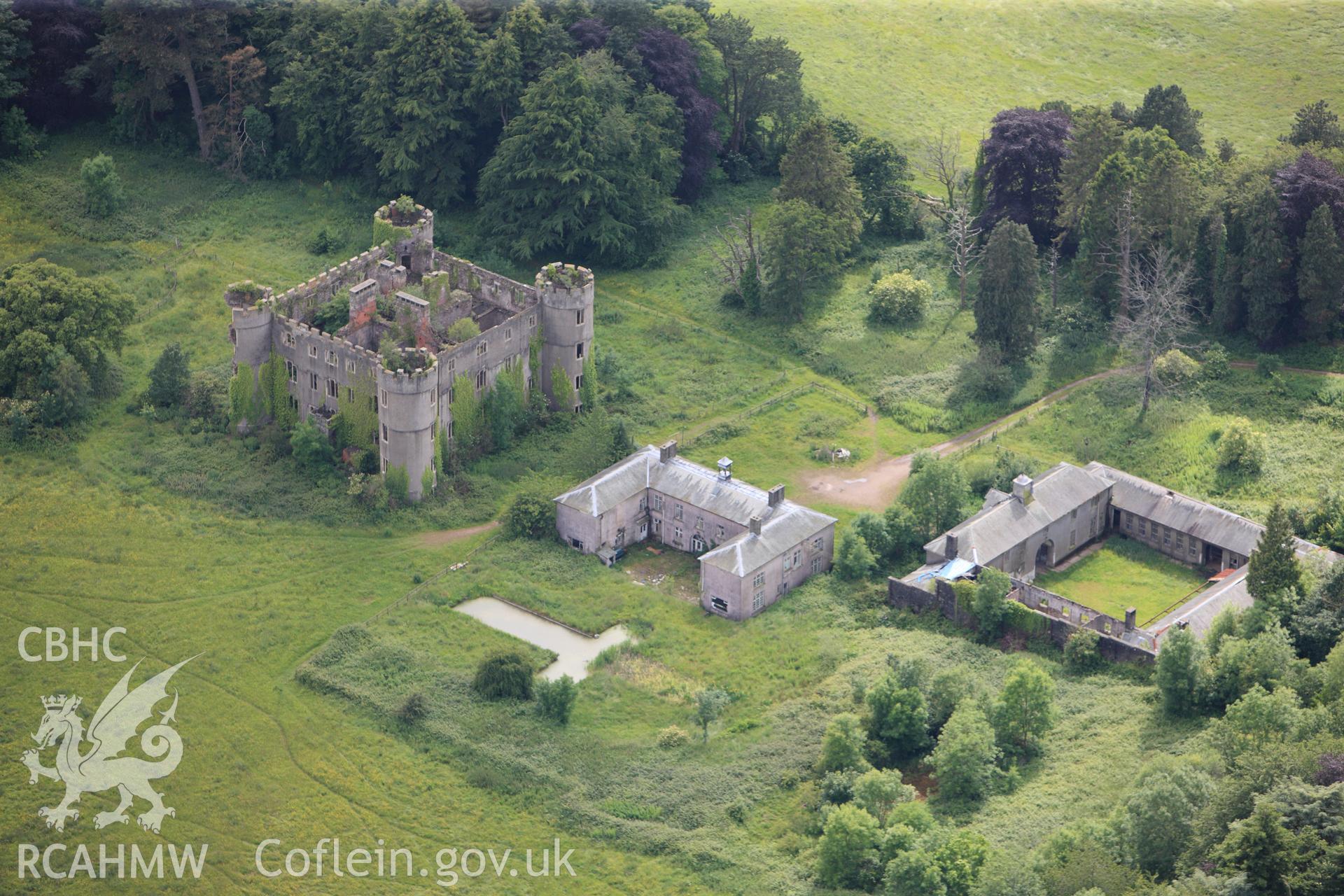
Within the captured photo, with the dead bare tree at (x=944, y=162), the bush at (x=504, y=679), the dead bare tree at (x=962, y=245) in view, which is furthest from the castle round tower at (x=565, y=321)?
the dead bare tree at (x=944, y=162)

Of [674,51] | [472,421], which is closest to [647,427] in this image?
[472,421]

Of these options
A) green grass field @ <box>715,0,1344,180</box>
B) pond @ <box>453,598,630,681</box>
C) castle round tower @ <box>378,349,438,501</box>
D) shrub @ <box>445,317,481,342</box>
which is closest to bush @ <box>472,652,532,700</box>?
pond @ <box>453,598,630,681</box>

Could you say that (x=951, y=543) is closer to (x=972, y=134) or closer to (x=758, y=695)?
(x=758, y=695)

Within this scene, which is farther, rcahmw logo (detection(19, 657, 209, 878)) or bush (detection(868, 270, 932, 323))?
bush (detection(868, 270, 932, 323))

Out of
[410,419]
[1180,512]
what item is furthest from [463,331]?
[1180,512]

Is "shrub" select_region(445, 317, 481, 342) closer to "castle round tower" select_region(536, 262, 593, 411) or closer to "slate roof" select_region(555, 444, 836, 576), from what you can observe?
"castle round tower" select_region(536, 262, 593, 411)

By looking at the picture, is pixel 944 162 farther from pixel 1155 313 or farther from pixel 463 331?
pixel 463 331

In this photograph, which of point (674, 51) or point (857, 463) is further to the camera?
point (674, 51)
